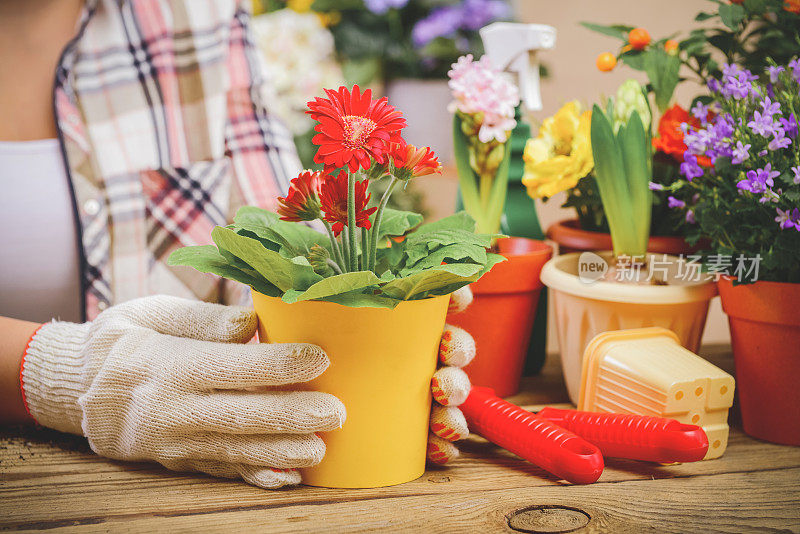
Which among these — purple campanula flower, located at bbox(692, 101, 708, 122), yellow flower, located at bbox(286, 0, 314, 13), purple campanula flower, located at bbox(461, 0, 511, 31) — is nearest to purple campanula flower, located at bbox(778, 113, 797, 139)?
purple campanula flower, located at bbox(692, 101, 708, 122)

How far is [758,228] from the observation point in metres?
0.57

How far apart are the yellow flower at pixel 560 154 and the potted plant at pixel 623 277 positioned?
5 centimetres

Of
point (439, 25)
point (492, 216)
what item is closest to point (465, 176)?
point (492, 216)

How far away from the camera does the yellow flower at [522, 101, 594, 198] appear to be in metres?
0.71

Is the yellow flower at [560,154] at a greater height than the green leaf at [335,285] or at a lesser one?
greater

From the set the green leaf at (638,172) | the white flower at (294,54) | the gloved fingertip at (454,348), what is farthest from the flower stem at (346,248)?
the white flower at (294,54)

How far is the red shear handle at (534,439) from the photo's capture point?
0.49 metres

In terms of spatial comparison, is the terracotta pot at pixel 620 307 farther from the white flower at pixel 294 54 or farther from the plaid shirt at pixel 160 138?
the white flower at pixel 294 54

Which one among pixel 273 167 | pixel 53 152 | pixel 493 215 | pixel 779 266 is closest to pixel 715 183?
pixel 779 266

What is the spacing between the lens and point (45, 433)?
59 centimetres

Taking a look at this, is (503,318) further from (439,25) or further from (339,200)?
(439,25)

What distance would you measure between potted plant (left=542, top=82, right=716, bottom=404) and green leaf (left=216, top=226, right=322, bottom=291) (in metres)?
0.32

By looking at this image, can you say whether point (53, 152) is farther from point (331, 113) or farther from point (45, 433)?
point (331, 113)

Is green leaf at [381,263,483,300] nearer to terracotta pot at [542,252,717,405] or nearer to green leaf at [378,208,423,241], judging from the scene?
green leaf at [378,208,423,241]
